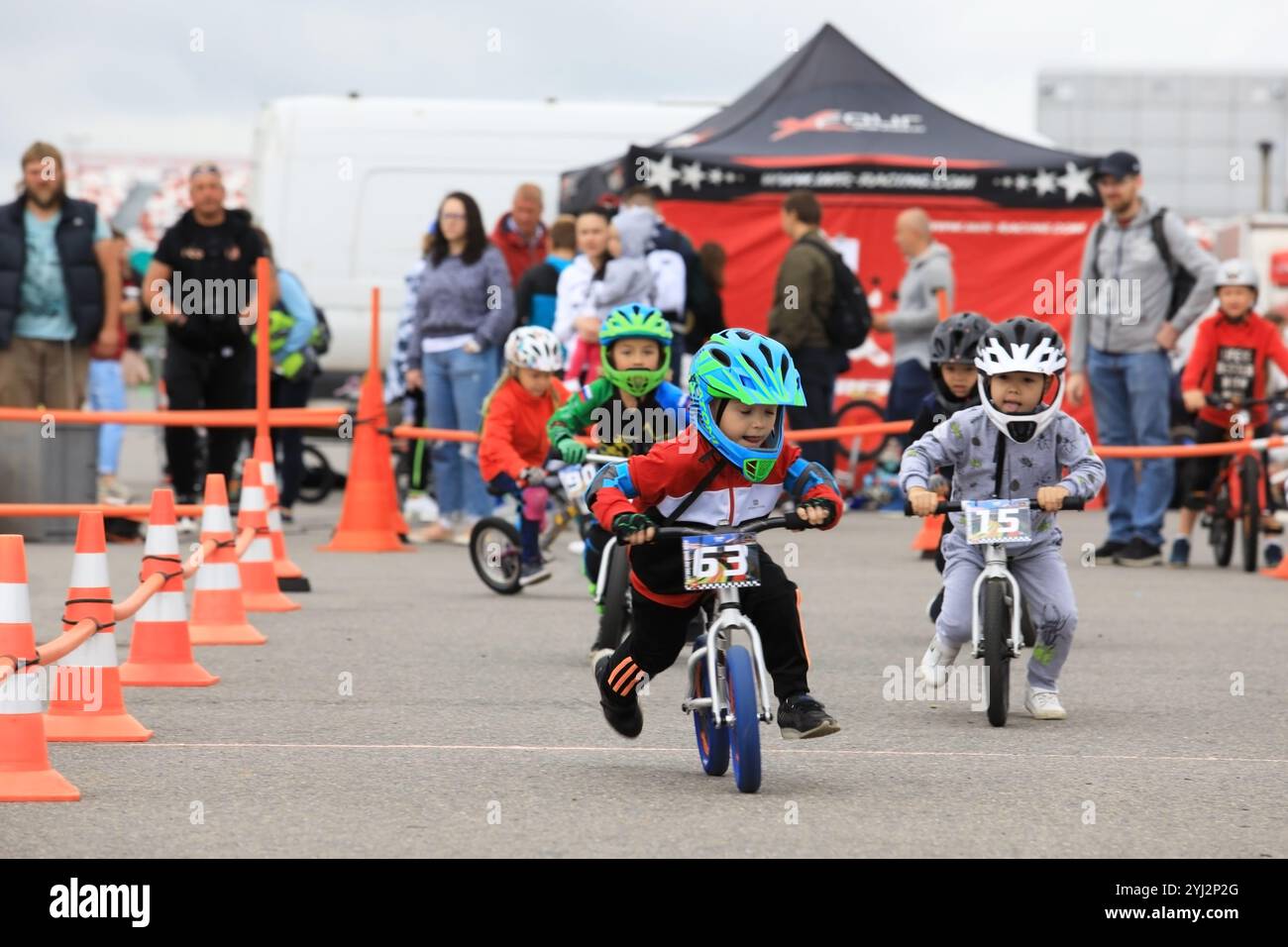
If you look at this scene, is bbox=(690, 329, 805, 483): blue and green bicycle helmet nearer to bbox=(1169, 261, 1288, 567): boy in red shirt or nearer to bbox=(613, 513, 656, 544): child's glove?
bbox=(613, 513, 656, 544): child's glove

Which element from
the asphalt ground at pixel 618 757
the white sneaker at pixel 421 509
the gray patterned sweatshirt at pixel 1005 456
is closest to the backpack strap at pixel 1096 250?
the asphalt ground at pixel 618 757

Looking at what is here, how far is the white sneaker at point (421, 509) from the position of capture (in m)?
18.6

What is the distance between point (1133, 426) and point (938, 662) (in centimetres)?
722

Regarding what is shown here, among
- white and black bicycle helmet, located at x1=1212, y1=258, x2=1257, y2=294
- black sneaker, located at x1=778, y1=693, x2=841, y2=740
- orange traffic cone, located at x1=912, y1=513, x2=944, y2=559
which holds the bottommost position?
orange traffic cone, located at x1=912, y1=513, x2=944, y2=559

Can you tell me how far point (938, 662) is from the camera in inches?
362

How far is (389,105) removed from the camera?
2458 cm

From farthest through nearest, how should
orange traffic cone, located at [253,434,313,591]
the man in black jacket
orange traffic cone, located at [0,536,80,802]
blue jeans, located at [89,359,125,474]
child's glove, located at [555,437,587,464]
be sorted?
1. blue jeans, located at [89,359,125,474]
2. the man in black jacket
3. orange traffic cone, located at [253,434,313,591]
4. child's glove, located at [555,437,587,464]
5. orange traffic cone, located at [0,536,80,802]

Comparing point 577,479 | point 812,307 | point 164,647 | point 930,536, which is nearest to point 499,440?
point 577,479

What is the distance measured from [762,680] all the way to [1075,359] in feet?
29.3

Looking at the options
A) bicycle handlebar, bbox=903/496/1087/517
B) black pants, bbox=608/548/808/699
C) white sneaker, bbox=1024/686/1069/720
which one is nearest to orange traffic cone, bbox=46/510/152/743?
black pants, bbox=608/548/808/699

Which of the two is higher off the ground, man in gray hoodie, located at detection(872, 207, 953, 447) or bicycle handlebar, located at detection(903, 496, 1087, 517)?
man in gray hoodie, located at detection(872, 207, 953, 447)

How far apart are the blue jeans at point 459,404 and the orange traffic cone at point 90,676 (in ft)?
27.5

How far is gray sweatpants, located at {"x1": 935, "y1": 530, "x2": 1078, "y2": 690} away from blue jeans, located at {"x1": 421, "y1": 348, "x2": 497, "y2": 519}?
300 inches

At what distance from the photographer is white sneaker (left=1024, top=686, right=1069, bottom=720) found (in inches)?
351
